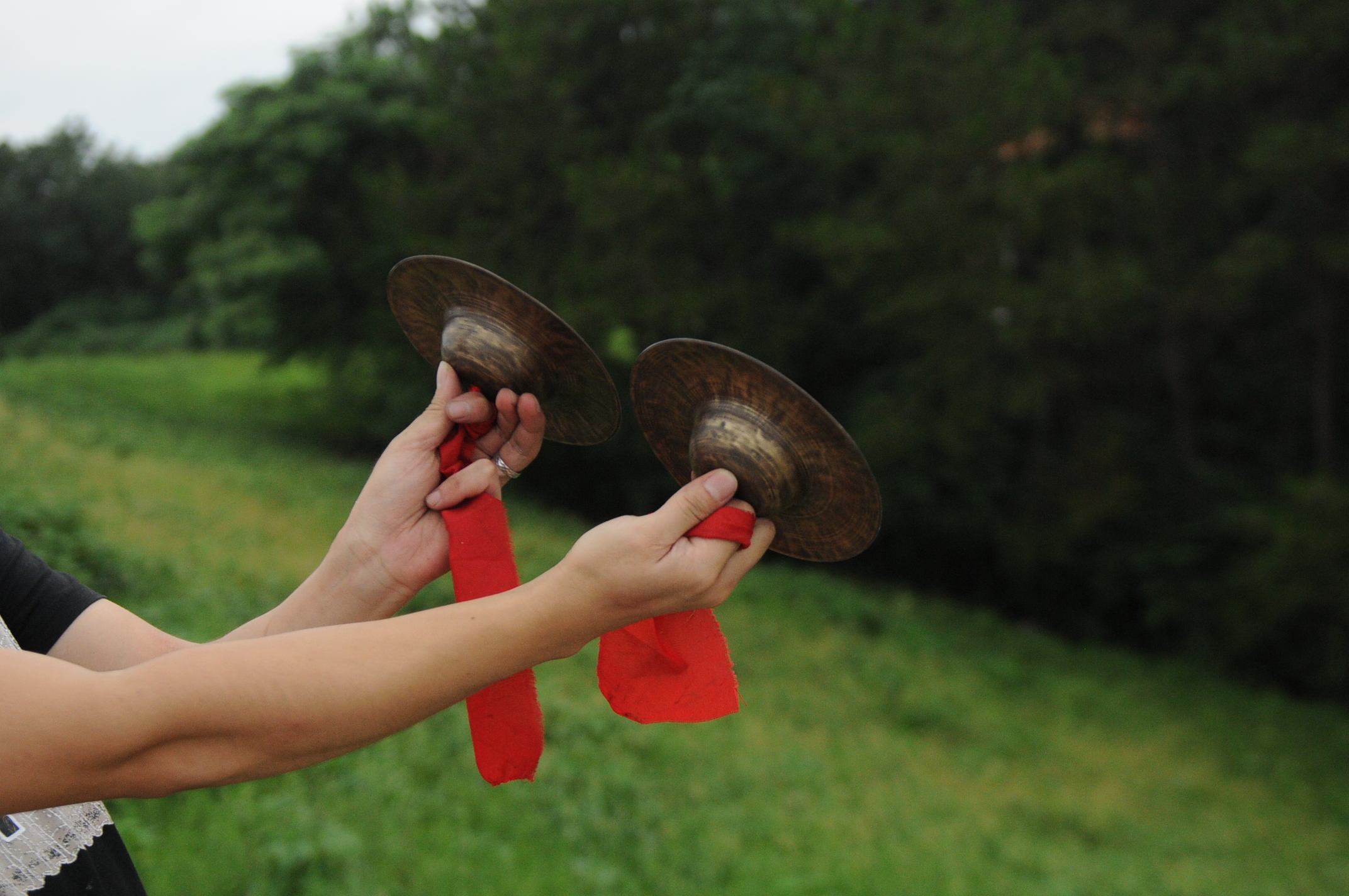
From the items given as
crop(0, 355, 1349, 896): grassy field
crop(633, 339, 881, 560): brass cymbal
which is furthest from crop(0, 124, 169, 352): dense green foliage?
crop(633, 339, 881, 560): brass cymbal

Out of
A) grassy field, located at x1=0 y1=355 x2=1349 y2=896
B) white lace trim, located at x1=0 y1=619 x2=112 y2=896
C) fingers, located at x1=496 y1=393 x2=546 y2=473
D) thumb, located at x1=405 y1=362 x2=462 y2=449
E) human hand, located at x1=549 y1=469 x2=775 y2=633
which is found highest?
thumb, located at x1=405 y1=362 x2=462 y2=449

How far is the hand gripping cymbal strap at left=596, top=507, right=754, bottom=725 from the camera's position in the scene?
4.80ft

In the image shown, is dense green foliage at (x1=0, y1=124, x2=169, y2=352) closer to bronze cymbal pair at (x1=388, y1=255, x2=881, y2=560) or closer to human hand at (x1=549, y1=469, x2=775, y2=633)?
bronze cymbal pair at (x1=388, y1=255, x2=881, y2=560)

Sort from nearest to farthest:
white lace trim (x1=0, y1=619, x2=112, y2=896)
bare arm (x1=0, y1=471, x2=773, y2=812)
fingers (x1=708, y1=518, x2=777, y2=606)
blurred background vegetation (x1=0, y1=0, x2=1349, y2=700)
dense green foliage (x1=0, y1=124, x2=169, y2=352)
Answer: bare arm (x1=0, y1=471, x2=773, y2=812), white lace trim (x1=0, y1=619, x2=112, y2=896), fingers (x1=708, y1=518, x2=777, y2=606), blurred background vegetation (x1=0, y1=0, x2=1349, y2=700), dense green foliage (x1=0, y1=124, x2=169, y2=352)

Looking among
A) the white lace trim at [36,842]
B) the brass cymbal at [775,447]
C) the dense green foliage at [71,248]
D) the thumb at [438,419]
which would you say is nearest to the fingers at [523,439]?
the thumb at [438,419]

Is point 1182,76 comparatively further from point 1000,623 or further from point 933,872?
point 933,872

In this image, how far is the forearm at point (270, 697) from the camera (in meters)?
0.92

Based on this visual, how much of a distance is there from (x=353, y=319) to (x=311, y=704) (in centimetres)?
1847

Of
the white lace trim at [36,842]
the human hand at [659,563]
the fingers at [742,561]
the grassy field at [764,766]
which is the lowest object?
the grassy field at [764,766]

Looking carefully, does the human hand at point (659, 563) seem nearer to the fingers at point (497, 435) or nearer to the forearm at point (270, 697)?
the forearm at point (270, 697)

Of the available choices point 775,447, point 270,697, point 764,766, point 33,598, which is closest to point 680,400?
point 775,447

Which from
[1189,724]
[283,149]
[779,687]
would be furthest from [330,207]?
[1189,724]

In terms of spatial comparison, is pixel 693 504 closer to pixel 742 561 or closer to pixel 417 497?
pixel 742 561

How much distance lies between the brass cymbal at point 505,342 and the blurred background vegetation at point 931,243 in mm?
10403
